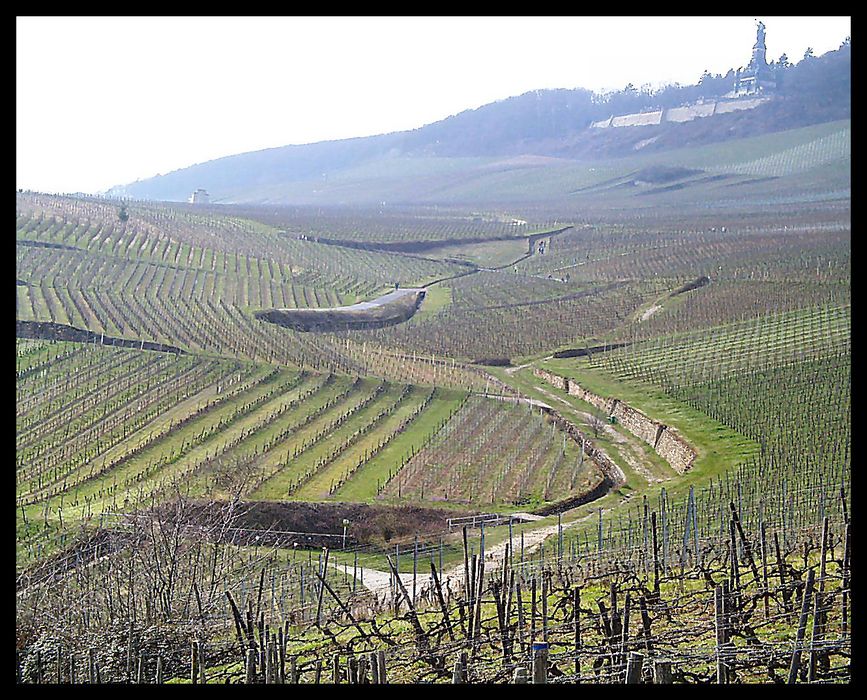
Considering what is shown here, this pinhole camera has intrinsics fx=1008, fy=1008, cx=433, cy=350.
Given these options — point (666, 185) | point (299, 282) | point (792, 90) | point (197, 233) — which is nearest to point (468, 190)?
point (666, 185)

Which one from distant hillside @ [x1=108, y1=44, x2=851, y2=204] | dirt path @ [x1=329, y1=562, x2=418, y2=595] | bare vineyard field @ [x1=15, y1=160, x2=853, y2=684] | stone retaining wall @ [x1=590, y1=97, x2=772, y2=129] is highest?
stone retaining wall @ [x1=590, y1=97, x2=772, y2=129]

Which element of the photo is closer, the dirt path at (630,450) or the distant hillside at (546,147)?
the dirt path at (630,450)

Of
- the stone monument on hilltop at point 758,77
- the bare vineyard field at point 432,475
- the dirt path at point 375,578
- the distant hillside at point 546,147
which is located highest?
the stone monument on hilltop at point 758,77

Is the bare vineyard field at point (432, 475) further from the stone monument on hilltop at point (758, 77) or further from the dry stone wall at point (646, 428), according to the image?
the stone monument on hilltop at point (758, 77)

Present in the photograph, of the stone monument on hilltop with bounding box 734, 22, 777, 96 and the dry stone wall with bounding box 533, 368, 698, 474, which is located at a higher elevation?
the stone monument on hilltop with bounding box 734, 22, 777, 96

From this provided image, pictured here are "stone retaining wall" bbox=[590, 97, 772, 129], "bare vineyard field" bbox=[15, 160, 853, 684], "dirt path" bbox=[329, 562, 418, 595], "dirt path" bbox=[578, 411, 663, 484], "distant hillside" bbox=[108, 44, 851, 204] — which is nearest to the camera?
"bare vineyard field" bbox=[15, 160, 853, 684]

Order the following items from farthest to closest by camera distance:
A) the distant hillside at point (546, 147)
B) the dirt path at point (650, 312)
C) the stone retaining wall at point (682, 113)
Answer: the stone retaining wall at point (682, 113) → the distant hillside at point (546, 147) → the dirt path at point (650, 312)

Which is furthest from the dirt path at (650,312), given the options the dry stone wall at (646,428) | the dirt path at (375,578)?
the dirt path at (375,578)

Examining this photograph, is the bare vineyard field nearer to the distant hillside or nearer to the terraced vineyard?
the terraced vineyard

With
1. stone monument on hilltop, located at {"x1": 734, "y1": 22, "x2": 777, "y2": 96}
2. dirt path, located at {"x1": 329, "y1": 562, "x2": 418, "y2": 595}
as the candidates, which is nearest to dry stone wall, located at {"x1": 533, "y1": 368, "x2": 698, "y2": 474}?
dirt path, located at {"x1": 329, "y1": 562, "x2": 418, "y2": 595}
